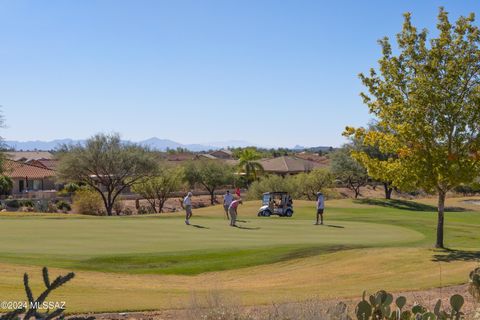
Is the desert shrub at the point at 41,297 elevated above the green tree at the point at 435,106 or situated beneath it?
situated beneath

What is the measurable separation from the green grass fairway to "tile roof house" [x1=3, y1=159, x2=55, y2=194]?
55.3 metres

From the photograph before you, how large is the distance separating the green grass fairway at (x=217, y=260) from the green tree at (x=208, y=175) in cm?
4860

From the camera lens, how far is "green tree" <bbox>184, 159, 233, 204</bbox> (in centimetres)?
7638

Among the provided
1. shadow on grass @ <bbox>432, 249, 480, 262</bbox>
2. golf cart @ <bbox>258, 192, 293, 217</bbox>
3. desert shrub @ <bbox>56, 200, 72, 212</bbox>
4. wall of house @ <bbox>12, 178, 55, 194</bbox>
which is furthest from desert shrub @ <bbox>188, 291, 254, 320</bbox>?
wall of house @ <bbox>12, 178, 55, 194</bbox>

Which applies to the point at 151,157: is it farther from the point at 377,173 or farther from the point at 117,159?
the point at 377,173

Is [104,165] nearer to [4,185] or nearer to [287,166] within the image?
[4,185]

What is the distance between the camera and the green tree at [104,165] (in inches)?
2331

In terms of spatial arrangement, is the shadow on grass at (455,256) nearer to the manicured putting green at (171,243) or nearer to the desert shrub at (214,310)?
the manicured putting green at (171,243)

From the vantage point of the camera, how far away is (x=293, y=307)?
8641 mm

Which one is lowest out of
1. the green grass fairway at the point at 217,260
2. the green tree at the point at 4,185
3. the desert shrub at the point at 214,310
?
the green grass fairway at the point at 217,260

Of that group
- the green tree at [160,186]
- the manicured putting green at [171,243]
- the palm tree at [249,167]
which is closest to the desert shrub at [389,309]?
the manicured putting green at [171,243]

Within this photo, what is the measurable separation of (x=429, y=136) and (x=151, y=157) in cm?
4564

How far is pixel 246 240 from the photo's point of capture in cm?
2234

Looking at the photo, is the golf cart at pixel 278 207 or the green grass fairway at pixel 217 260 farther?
the golf cart at pixel 278 207
